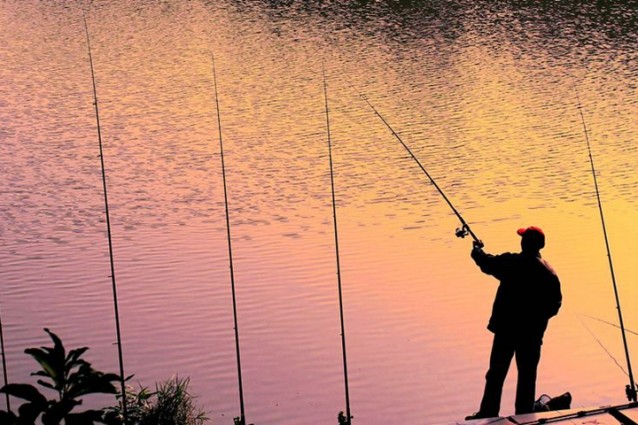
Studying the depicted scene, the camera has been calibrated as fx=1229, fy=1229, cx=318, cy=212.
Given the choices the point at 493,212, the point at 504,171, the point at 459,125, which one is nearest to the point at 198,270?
the point at 493,212

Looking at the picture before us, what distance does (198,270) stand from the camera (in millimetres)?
11023

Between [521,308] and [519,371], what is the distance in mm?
342

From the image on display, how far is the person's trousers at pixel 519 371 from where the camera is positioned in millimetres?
6016

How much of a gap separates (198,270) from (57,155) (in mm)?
5414

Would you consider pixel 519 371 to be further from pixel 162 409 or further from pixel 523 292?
pixel 162 409

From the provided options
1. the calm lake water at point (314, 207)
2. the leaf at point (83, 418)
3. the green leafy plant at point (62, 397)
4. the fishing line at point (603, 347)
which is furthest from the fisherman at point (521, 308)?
the leaf at point (83, 418)

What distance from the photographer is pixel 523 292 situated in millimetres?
A: 5891

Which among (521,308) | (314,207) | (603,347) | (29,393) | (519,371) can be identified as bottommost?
(603,347)

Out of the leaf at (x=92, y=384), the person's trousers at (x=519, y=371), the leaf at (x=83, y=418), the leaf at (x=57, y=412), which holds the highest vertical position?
the leaf at (x=92, y=384)

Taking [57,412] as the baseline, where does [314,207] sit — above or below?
above

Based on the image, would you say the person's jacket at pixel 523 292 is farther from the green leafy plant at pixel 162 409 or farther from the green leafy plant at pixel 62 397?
the green leafy plant at pixel 62 397

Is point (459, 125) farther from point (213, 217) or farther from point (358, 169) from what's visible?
point (213, 217)

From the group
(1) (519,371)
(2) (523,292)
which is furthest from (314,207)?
(2) (523,292)

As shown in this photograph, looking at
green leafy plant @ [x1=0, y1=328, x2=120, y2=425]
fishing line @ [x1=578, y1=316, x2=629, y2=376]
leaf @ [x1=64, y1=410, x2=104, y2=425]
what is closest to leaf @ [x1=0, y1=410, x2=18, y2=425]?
green leafy plant @ [x1=0, y1=328, x2=120, y2=425]
